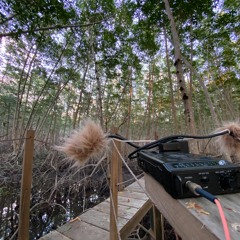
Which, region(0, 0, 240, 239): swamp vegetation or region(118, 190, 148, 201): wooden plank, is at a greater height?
region(0, 0, 240, 239): swamp vegetation

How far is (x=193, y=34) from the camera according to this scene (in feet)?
14.3

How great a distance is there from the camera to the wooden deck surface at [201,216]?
0.85 ft

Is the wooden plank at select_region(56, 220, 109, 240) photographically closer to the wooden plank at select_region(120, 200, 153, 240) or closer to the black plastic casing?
the wooden plank at select_region(120, 200, 153, 240)

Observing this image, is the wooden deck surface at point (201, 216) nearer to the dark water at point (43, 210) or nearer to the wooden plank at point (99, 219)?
the wooden plank at point (99, 219)

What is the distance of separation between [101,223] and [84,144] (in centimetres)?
146

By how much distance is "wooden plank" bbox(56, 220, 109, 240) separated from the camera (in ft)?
5.10

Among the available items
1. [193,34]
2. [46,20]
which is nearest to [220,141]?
[46,20]

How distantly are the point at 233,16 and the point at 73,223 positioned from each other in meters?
4.91

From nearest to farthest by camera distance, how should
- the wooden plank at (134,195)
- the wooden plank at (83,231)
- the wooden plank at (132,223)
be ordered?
the wooden plank at (83,231) < the wooden plank at (132,223) < the wooden plank at (134,195)

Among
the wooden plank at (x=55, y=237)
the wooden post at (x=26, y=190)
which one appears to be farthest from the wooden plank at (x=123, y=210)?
the wooden post at (x=26, y=190)

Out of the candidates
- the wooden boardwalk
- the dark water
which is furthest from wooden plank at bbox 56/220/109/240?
the dark water

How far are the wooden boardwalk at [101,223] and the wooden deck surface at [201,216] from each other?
1.50 m

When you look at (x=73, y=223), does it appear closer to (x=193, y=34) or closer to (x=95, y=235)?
(x=95, y=235)

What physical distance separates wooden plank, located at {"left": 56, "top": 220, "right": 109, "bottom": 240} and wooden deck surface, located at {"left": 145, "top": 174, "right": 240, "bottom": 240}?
1498 mm
